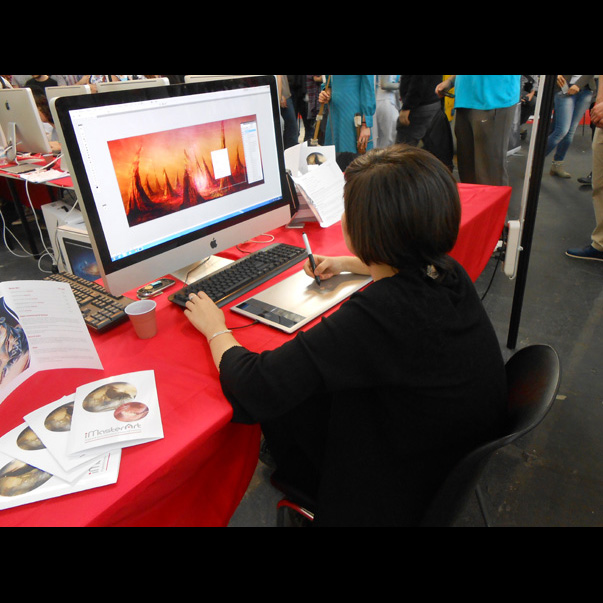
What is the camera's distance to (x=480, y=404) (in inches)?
31.3

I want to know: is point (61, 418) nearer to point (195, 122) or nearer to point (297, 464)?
point (297, 464)

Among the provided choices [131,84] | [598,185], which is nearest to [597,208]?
[598,185]

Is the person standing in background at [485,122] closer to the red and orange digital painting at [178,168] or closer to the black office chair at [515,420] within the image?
the red and orange digital painting at [178,168]

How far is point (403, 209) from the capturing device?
0.74 meters

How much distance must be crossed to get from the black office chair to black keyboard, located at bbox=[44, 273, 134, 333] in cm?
58

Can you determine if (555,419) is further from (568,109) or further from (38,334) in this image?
(568,109)

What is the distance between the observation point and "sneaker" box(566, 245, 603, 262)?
9.42 ft

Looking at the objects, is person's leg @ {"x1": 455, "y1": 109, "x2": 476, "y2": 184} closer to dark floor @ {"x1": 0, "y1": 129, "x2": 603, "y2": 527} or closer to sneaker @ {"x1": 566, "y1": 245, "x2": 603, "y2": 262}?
dark floor @ {"x1": 0, "y1": 129, "x2": 603, "y2": 527}

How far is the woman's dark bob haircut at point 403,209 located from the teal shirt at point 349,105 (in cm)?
237

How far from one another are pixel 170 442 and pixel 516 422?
1.91 feet

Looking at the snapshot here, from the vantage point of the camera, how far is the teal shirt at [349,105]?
2883 mm

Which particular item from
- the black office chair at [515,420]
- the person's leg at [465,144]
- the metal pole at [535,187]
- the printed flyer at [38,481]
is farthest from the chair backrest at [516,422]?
the person's leg at [465,144]

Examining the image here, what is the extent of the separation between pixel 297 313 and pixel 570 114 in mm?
3963
